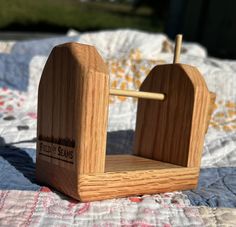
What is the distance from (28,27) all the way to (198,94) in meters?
5.85

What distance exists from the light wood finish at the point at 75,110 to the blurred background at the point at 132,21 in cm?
350

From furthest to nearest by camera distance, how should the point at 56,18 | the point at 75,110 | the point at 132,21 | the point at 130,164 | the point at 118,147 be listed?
the point at 132,21, the point at 56,18, the point at 118,147, the point at 130,164, the point at 75,110

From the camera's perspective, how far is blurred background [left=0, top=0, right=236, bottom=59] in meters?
4.54

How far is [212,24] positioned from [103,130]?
4694 mm

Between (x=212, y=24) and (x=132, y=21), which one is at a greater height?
(x=212, y=24)

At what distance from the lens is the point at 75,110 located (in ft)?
1.83

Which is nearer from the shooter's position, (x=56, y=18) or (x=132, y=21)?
(x=56, y=18)

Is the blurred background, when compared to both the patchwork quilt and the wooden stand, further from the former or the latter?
the wooden stand

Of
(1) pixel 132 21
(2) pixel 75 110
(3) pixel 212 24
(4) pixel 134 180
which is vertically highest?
(2) pixel 75 110

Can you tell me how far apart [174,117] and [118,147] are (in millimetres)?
269

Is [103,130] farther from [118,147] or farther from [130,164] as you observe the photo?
[118,147]

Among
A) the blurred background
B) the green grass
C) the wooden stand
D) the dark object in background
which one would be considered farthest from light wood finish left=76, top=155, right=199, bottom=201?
the green grass

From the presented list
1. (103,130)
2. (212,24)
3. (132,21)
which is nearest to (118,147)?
(103,130)

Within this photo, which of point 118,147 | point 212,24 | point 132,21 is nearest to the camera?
point 118,147
